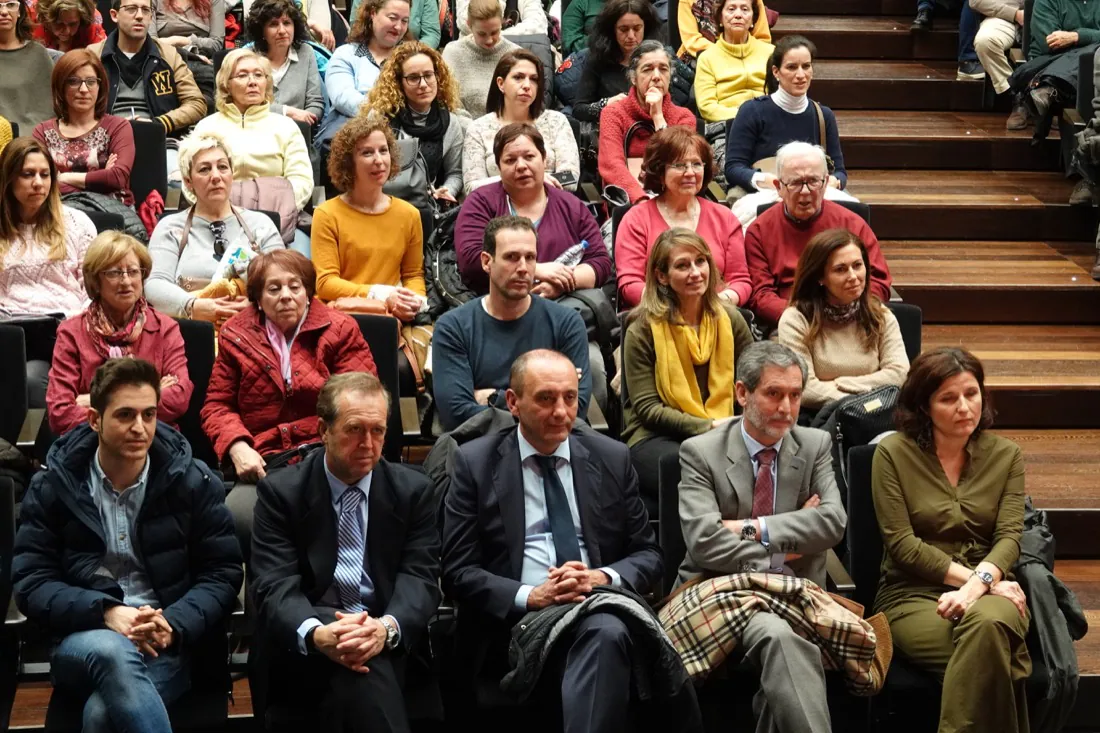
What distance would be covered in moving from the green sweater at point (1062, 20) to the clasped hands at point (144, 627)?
460 centimetres

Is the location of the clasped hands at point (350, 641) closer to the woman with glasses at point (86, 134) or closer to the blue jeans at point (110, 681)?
the blue jeans at point (110, 681)

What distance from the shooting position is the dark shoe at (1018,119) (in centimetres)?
670

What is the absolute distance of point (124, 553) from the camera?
3.52m

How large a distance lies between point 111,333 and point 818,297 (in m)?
1.98

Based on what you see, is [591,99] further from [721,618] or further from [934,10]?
[721,618]

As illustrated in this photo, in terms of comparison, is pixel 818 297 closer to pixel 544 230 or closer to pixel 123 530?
pixel 544 230

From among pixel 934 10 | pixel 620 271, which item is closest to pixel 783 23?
pixel 934 10

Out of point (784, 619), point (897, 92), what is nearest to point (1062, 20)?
point (897, 92)

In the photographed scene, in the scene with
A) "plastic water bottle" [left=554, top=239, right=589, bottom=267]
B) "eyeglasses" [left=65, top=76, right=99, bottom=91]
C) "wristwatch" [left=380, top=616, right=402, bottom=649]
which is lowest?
"wristwatch" [left=380, top=616, right=402, bottom=649]

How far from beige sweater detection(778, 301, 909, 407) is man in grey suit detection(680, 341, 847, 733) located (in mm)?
608

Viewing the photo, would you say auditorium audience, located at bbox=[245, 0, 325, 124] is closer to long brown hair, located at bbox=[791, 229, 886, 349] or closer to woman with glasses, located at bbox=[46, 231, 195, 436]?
woman with glasses, located at bbox=[46, 231, 195, 436]

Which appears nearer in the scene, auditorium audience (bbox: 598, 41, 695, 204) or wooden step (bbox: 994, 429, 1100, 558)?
wooden step (bbox: 994, 429, 1100, 558)

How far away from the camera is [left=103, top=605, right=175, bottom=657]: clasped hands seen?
11.1 feet

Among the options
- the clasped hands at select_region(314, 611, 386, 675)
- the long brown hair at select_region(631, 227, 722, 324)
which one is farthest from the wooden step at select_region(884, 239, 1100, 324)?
the clasped hands at select_region(314, 611, 386, 675)
